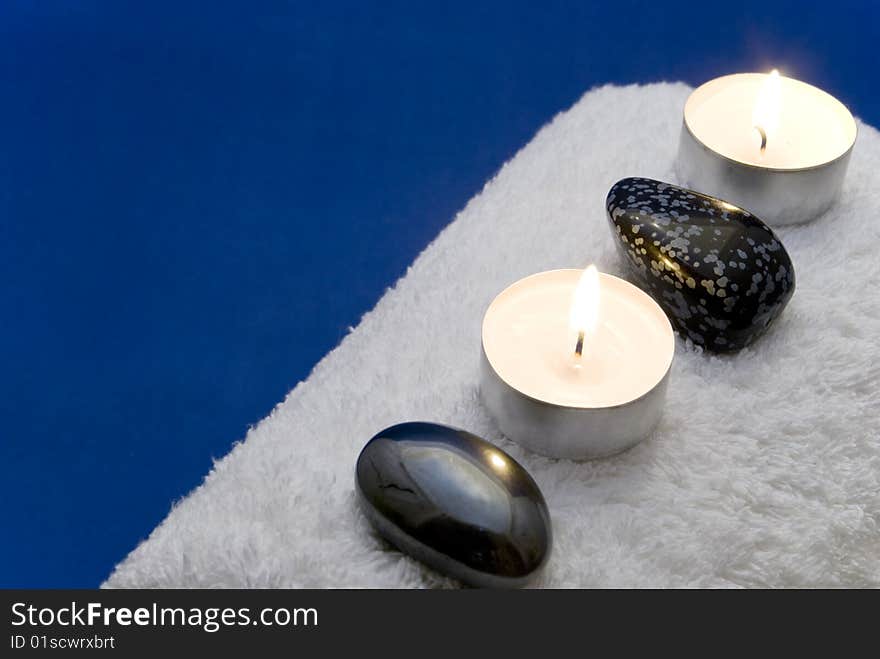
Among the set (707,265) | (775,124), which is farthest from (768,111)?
(707,265)

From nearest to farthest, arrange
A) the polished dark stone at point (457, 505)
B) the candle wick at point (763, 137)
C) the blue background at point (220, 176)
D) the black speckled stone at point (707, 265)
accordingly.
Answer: the polished dark stone at point (457, 505), the black speckled stone at point (707, 265), the candle wick at point (763, 137), the blue background at point (220, 176)

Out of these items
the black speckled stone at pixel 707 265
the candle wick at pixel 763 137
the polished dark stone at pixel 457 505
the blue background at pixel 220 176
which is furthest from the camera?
the blue background at pixel 220 176

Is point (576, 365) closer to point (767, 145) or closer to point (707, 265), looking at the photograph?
point (707, 265)

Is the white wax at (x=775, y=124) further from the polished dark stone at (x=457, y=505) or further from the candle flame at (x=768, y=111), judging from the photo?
the polished dark stone at (x=457, y=505)

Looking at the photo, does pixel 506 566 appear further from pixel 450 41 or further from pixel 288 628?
pixel 450 41

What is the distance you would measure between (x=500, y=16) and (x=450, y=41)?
0.24 feet

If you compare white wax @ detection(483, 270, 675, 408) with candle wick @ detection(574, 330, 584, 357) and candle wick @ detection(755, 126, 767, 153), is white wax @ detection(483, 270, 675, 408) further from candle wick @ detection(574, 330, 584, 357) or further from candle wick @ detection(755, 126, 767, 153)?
candle wick @ detection(755, 126, 767, 153)

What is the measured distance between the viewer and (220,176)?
3.51ft

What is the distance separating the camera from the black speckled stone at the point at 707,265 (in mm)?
555

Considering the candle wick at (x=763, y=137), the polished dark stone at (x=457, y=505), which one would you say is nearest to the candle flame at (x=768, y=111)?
the candle wick at (x=763, y=137)

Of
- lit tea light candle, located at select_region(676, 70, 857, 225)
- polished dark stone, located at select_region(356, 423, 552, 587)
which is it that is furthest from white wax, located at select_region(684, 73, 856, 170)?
polished dark stone, located at select_region(356, 423, 552, 587)

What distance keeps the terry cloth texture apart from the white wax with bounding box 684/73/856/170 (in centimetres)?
4

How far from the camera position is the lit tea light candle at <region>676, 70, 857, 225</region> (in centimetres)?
65

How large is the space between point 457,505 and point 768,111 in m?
0.38
